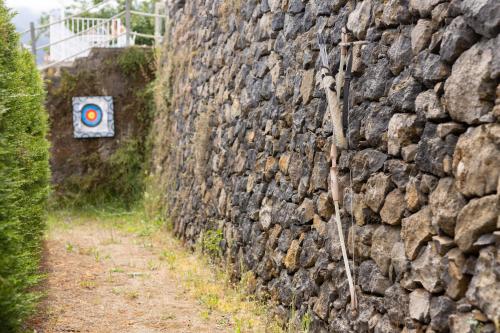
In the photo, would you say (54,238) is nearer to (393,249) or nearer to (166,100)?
(166,100)

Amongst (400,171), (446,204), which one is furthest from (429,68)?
(446,204)

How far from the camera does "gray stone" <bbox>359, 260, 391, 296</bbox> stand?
3543mm

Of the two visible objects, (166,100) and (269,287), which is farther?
(166,100)

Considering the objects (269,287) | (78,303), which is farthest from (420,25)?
(78,303)

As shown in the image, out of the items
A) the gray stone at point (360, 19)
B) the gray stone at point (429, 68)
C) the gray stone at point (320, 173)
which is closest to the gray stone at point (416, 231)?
the gray stone at point (429, 68)

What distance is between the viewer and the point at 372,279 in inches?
144

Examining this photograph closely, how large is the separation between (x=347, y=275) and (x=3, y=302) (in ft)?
6.39

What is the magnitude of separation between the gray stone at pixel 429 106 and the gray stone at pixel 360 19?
80 cm

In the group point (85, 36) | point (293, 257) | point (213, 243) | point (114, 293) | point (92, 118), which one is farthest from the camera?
point (85, 36)

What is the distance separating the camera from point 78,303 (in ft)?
18.8

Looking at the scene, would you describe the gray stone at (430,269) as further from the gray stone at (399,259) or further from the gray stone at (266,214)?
the gray stone at (266,214)

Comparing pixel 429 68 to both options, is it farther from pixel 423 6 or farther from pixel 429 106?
pixel 423 6

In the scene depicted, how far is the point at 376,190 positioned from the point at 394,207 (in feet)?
0.71

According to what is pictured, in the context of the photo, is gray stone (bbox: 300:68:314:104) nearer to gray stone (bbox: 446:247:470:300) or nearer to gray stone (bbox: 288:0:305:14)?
gray stone (bbox: 288:0:305:14)
